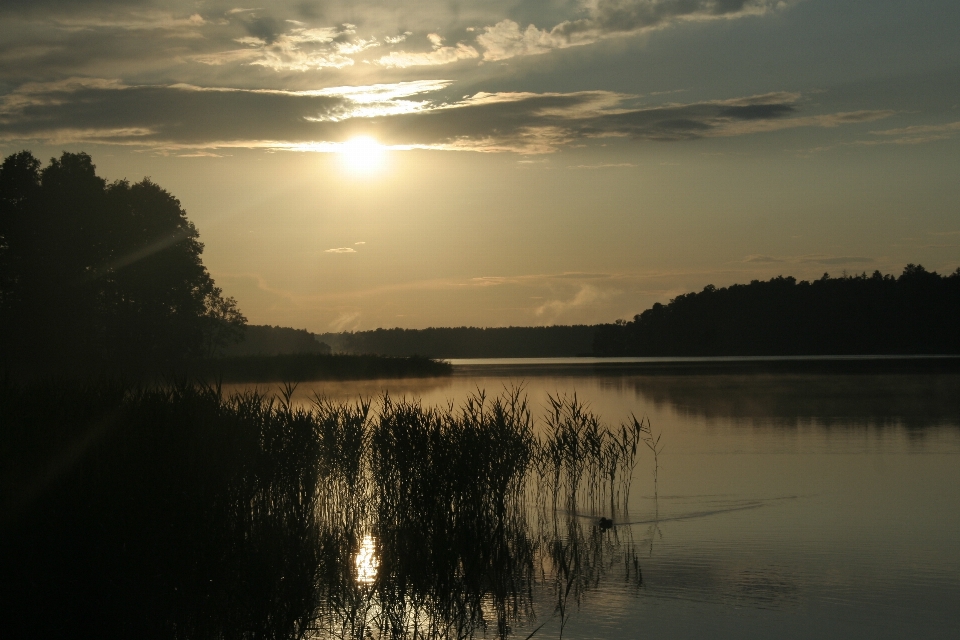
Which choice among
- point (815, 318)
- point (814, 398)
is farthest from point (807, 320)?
point (814, 398)

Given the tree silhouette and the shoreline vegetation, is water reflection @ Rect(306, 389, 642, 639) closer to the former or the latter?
the tree silhouette

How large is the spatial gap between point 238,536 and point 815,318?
10739cm

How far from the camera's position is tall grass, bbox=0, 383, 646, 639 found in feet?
27.6

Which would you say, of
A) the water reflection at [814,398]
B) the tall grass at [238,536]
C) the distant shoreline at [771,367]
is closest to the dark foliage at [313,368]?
the distant shoreline at [771,367]

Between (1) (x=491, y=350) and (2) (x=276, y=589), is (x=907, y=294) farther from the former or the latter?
(2) (x=276, y=589)

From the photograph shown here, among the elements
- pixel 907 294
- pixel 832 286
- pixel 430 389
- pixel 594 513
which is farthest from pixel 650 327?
pixel 594 513

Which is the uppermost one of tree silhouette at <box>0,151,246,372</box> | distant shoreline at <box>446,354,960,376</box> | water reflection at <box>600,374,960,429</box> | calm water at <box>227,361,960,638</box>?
tree silhouette at <box>0,151,246,372</box>

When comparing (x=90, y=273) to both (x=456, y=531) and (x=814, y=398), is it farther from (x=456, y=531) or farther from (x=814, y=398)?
(x=456, y=531)

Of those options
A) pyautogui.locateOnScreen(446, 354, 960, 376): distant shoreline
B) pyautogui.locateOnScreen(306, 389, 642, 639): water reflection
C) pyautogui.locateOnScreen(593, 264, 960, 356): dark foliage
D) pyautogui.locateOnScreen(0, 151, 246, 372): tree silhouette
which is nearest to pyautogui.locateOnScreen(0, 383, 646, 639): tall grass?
pyautogui.locateOnScreen(306, 389, 642, 639): water reflection

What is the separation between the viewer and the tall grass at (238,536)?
8.42m

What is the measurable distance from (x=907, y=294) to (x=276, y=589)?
348 ft

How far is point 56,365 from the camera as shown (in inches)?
1526

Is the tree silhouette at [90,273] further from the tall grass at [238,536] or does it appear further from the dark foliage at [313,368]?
the tall grass at [238,536]

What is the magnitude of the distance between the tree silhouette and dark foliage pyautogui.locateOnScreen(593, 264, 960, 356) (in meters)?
79.7
